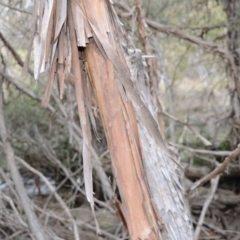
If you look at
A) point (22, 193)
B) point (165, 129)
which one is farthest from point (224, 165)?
point (165, 129)

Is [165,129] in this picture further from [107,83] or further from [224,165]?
[107,83]

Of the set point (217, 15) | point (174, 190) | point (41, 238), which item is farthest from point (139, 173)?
point (217, 15)

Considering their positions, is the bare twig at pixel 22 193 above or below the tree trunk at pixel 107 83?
below

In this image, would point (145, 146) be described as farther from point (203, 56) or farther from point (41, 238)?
point (203, 56)

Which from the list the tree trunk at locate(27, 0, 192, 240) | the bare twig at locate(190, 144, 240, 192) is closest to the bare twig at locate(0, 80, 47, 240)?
the bare twig at locate(190, 144, 240, 192)

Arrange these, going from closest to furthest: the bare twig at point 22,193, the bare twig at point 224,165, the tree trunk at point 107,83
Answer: the tree trunk at point 107,83
the bare twig at point 224,165
the bare twig at point 22,193

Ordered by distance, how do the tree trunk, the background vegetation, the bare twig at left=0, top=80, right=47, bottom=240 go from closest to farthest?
the tree trunk, the bare twig at left=0, top=80, right=47, bottom=240, the background vegetation

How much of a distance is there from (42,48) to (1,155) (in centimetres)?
181

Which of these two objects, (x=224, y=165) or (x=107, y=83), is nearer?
(x=107, y=83)

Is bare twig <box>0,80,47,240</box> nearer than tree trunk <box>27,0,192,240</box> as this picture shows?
No

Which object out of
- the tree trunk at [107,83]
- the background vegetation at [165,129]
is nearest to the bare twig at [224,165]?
the background vegetation at [165,129]

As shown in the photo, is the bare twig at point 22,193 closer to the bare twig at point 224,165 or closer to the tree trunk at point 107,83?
the bare twig at point 224,165

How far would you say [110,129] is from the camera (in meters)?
1.11

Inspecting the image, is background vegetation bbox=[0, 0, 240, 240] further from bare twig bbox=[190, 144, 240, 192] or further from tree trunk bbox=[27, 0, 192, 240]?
tree trunk bbox=[27, 0, 192, 240]
